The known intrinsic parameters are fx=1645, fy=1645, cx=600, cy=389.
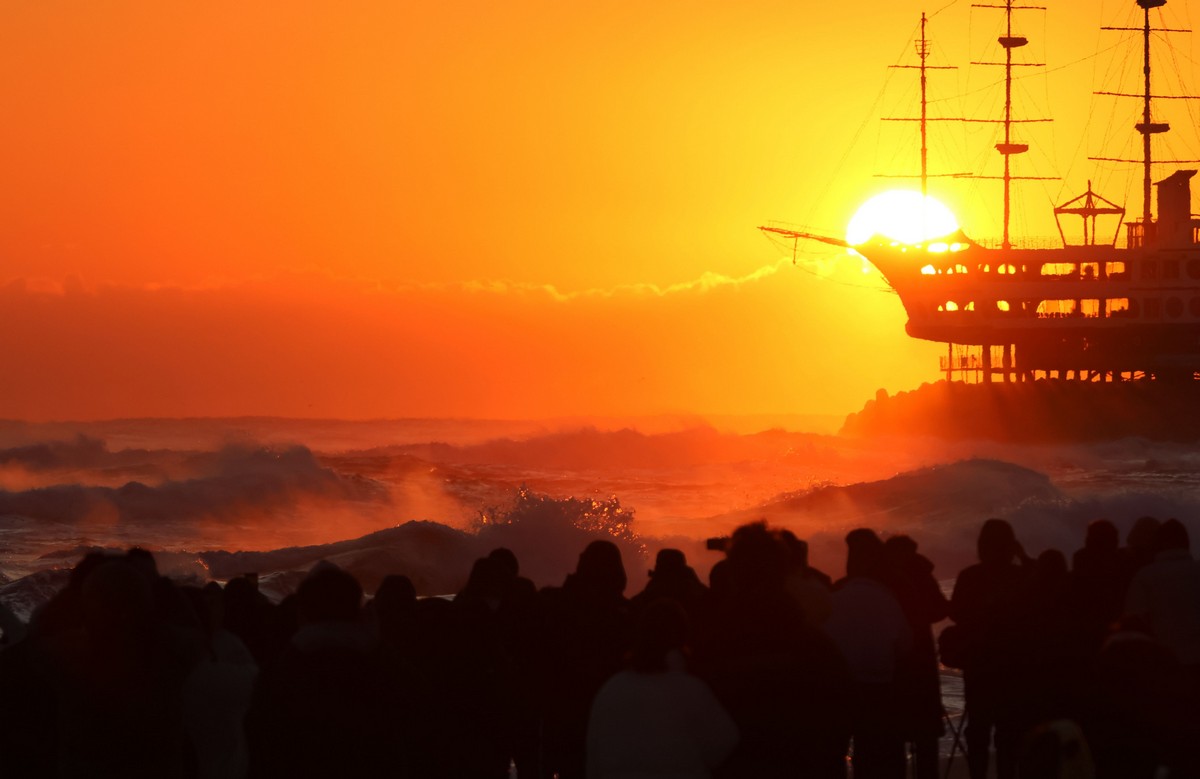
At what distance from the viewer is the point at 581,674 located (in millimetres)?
8383

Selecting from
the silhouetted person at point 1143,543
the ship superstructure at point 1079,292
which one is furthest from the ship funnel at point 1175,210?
the silhouetted person at point 1143,543

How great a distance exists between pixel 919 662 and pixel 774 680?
→ 10.6ft

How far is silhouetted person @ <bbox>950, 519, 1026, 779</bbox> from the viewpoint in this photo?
28.6 feet

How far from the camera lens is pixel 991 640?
877 centimetres

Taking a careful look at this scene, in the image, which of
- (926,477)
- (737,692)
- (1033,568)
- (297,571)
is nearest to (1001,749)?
(1033,568)

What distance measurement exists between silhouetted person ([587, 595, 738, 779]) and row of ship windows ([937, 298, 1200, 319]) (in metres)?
98.5

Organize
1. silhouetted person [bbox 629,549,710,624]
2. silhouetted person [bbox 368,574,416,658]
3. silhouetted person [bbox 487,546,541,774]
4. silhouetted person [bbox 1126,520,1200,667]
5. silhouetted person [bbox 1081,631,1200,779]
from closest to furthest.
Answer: silhouetted person [bbox 1081,631,1200,779] < silhouetted person [bbox 368,574,416,658] < silhouetted person [bbox 1126,520,1200,667] < silhouetted person [bbox 629,549,710,624] < silhouetted person [bbox 487,546,541,774]

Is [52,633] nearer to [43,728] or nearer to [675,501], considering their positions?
[43,728]

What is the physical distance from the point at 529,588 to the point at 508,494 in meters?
45.7

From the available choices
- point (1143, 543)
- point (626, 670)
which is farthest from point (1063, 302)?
point (626, 670)

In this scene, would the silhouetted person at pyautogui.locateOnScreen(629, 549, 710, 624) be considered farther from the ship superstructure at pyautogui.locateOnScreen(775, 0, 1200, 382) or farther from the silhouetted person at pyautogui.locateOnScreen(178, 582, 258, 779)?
the ship superstructure at pyautogui.locateOnScreen(775, 0, 1200, 382)

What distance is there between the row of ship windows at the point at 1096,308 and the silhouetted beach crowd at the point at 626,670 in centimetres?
9428

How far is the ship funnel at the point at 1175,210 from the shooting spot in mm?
100812

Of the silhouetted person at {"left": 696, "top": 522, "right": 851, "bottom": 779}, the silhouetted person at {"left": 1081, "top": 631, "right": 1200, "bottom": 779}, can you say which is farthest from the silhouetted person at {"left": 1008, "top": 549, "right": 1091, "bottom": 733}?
the silhouetted person at {"left": 696, "top": 522, "right": 851, "bottom": 779}
